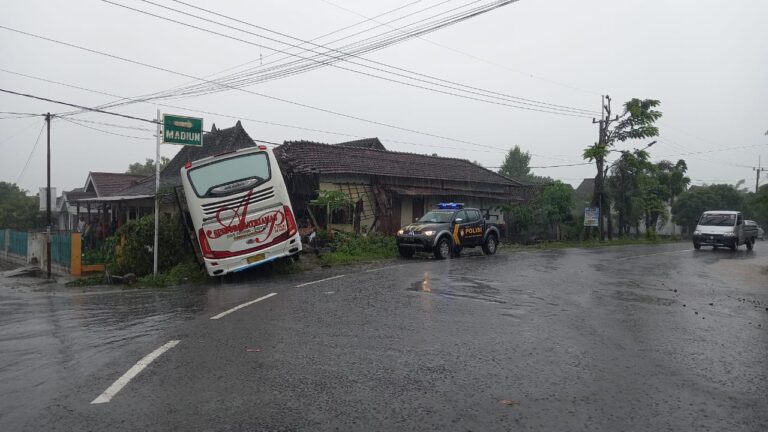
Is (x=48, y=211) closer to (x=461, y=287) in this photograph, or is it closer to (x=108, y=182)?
(x=461, y=287)

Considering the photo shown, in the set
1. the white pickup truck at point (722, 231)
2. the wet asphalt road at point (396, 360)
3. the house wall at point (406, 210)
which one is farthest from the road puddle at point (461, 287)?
the white pickup truck at point (722, 231)

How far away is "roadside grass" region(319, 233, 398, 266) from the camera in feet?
62.5

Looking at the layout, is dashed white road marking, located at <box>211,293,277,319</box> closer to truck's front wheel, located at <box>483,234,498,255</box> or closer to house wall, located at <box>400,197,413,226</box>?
truck's front wheel, located at <box>483,234,498,255</box>

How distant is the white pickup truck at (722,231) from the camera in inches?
1013

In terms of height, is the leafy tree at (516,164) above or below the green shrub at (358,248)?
above

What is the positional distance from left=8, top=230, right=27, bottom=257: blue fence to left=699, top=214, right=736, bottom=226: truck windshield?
30.9 metres

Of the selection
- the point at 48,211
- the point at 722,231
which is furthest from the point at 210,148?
the point at 722,231

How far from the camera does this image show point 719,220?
26594 mm

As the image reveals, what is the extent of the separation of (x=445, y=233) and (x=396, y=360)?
44.4 feet

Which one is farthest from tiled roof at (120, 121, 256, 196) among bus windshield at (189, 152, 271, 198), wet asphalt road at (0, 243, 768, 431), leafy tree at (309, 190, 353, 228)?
wet asphalt road at (0, 243, 768, 431)

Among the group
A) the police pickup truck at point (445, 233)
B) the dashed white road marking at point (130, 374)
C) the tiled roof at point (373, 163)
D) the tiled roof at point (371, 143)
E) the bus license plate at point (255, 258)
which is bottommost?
the dashed white road marking at point (130, 374)

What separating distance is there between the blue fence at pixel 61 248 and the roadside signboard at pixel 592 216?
26.8 meters

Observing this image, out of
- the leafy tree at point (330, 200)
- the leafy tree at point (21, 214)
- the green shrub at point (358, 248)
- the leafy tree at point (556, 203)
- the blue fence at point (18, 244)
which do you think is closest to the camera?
the green shrub at point (358, 248)

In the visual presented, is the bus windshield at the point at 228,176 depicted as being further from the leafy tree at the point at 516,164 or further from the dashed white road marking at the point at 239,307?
the leafy tree at the point at 516,164
